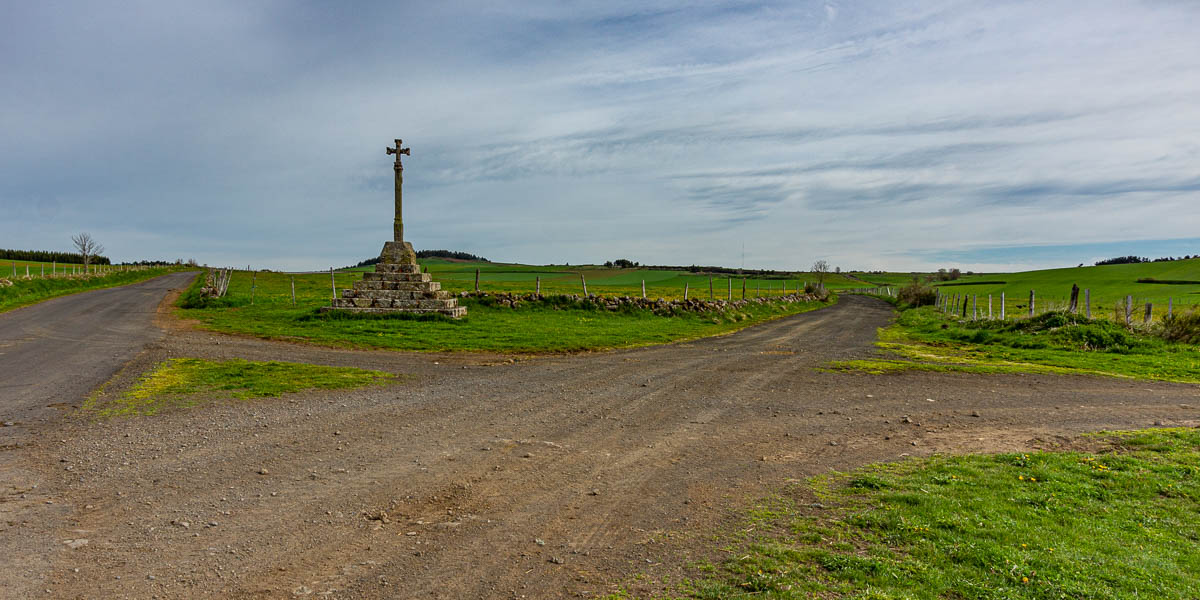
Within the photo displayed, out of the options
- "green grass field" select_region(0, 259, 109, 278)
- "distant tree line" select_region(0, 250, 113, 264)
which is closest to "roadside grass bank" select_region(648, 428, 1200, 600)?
"green grass field" select_region(0, 259, 109, 278)

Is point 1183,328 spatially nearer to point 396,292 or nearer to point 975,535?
point 975,535

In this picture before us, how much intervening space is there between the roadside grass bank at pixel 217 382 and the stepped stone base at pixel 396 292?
373 inches

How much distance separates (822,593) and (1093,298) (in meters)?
61.7

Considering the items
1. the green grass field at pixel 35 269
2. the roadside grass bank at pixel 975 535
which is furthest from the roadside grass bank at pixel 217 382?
the green grass field at pixel 35 269

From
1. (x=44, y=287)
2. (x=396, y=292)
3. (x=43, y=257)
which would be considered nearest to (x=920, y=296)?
(x=396, y=292)

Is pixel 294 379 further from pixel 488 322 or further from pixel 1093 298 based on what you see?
pixel 1093 298

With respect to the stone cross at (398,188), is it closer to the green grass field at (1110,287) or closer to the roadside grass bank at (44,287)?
the roadside grass bank at (44,287)

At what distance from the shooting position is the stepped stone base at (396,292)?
22.4 m

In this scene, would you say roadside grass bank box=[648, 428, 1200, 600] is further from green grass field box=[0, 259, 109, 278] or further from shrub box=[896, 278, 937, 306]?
green grass field box=[0, 259, 109, 278]

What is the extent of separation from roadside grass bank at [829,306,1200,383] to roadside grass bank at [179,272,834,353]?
7277 millimetres

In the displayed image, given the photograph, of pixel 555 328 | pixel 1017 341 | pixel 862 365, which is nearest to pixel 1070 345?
pixel 1017 341

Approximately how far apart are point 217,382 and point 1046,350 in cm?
2240

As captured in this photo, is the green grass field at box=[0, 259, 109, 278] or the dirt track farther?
the green grass field at box=[0, 259, 109, 278]

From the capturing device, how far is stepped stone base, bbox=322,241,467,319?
22.4 metres
